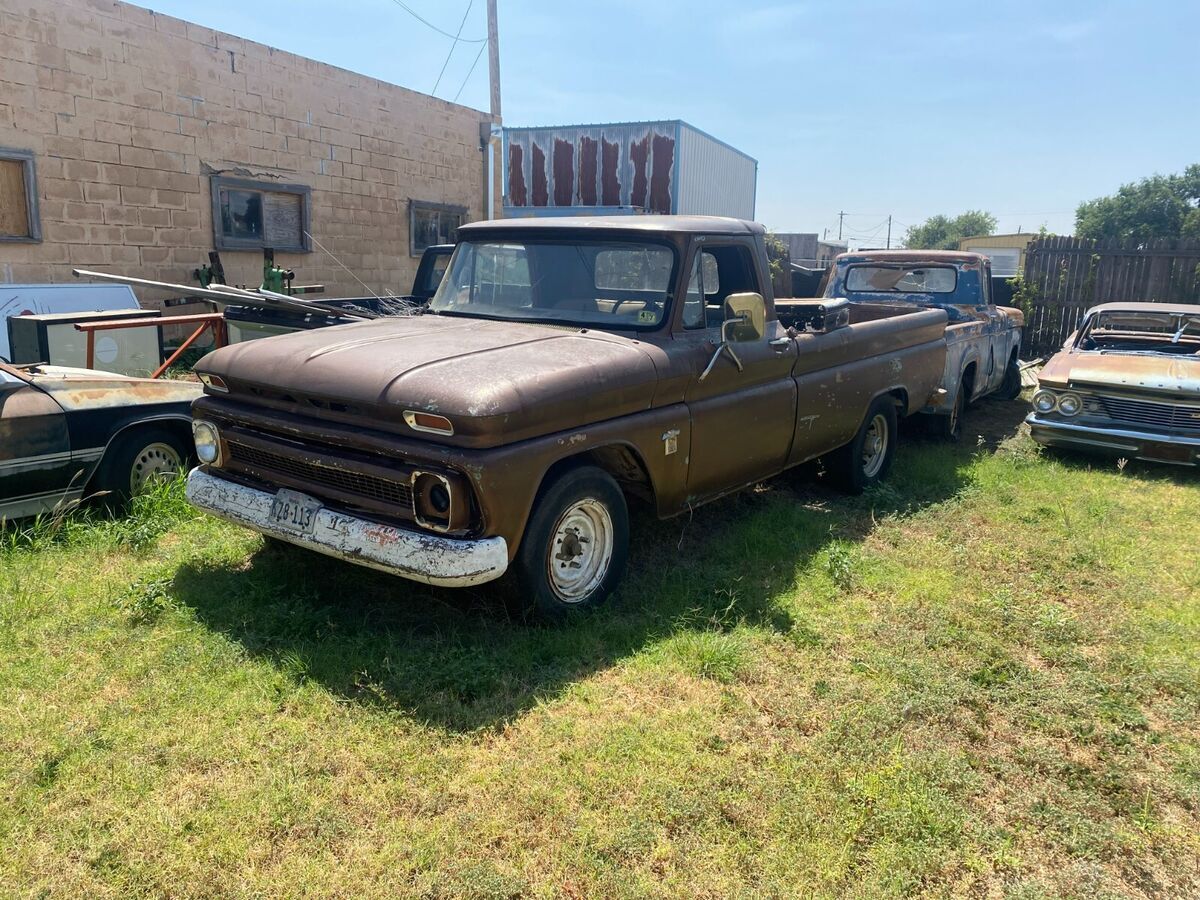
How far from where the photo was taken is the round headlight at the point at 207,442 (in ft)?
13.9

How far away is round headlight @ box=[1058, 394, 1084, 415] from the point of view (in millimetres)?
7531

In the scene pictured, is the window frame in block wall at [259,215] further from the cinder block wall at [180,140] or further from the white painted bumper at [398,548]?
the white painted bumper at [398,548]

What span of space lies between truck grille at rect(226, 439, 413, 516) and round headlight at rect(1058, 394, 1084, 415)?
6345 mm

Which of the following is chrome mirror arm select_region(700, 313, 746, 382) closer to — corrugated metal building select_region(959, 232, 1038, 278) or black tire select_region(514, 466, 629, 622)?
black tire select_region(514, 466, 629, 622)

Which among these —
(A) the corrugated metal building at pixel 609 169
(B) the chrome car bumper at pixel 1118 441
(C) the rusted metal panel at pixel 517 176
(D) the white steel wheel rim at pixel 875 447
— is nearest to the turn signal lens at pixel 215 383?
(D) the white steel wheel rim at pixel 875 447

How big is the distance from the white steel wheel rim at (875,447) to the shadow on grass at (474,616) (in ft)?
3.91

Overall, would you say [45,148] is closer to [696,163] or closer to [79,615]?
[79,615]

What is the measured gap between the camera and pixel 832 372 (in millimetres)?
5715

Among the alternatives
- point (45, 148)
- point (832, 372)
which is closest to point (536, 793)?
point (832, 372)

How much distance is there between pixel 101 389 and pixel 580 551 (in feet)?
10.1

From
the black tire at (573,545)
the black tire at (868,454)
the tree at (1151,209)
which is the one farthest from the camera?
the tree at (1151,209)

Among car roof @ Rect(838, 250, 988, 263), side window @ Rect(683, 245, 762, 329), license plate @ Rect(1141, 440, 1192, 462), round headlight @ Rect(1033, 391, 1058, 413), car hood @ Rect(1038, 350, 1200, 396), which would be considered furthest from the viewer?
car roof @ Rect(838, 250, 988, 263)

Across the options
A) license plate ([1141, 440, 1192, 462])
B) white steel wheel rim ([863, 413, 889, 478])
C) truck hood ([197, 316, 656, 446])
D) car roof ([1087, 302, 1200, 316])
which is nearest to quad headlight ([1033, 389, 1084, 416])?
license plate ([1141, 440, 1192, 462])

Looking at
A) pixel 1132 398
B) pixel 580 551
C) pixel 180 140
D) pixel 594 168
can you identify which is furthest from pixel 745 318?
pixel 594 168
